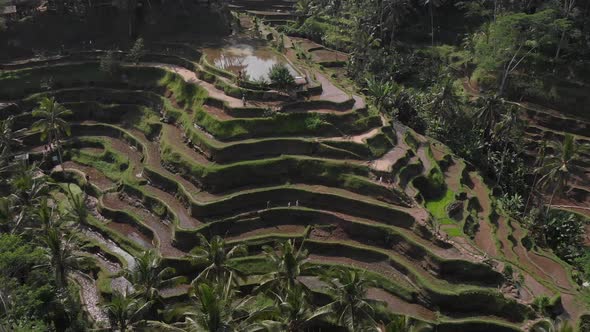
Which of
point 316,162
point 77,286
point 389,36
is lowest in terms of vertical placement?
point 77,286

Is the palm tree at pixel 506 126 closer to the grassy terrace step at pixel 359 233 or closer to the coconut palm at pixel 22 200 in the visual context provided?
the grassy terrace step at pixel 359 233

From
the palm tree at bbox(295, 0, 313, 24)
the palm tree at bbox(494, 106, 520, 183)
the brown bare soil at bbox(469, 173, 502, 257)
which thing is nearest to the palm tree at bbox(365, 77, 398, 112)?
the palm tree at bbox(494, 106, 520, 183)

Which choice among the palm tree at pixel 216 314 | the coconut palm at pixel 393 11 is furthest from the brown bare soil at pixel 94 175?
the coconut palm at pixel 393 11

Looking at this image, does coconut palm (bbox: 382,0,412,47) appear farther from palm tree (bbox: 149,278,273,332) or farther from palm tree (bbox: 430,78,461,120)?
palm tree (bbox: 149,278,273,332)

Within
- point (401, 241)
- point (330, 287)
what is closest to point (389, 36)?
point (401, 241)

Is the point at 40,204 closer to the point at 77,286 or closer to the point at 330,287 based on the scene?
the point at 77,286

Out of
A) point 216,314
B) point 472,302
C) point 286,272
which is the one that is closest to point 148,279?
point 216,314

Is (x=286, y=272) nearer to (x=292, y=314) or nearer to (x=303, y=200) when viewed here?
(x=292, y=314)
